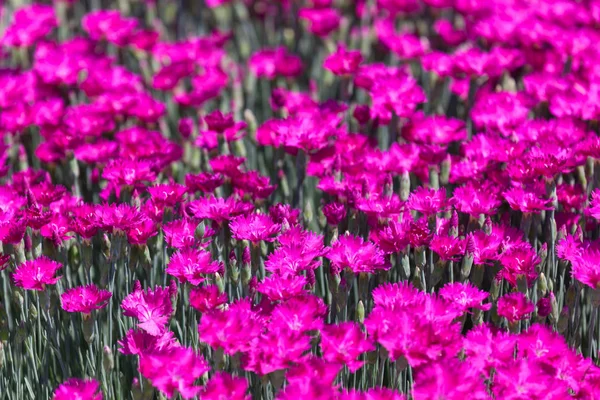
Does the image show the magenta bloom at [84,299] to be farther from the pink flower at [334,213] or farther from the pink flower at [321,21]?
the pink flower at [321,21]

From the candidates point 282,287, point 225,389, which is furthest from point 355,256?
point 225,389

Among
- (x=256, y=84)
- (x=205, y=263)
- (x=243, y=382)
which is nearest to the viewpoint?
(x=243, y=382)

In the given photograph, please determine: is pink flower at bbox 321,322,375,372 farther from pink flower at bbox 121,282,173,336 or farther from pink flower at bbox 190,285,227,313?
pink flower at bbox 121,282,173,336

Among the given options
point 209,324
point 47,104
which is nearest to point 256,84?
point 47,104

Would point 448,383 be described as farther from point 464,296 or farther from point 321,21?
point 321,21

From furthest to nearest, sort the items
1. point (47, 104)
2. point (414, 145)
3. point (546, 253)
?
point (47, 104)
point (414, 145)
point (546, 253)

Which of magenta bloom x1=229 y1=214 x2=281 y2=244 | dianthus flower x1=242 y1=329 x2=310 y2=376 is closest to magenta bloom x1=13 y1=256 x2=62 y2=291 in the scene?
magenta bloom x1=229 y1=214 x2=281 y2=244

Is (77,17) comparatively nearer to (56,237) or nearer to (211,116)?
(211,116)
